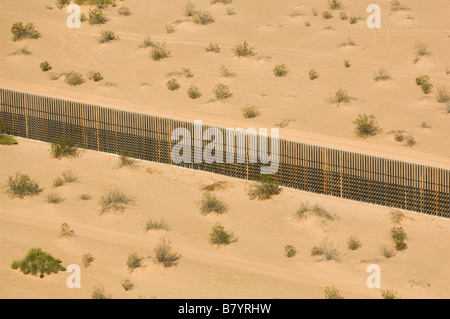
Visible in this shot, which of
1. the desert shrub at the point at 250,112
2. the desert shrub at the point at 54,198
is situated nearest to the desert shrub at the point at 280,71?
the desert shrub at the point at 250,112

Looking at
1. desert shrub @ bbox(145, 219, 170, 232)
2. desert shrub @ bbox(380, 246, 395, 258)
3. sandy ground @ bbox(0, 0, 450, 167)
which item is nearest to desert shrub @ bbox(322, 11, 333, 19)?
sandy ground @ bbox(0, 0, 450, 167)

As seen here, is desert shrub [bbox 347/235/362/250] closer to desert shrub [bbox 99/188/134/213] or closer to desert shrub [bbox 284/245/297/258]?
desert shrub [bbox 284/245/297/258]

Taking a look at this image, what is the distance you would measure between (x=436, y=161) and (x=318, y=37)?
14.8m

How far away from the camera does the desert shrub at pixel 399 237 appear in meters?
40.1

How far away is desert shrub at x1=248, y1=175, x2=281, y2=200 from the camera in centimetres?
4381

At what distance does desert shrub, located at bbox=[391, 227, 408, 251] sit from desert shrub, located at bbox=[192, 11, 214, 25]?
25.5 metres

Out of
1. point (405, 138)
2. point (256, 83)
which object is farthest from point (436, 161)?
point (256, 83)

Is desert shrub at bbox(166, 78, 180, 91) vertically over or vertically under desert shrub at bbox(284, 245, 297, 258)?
under

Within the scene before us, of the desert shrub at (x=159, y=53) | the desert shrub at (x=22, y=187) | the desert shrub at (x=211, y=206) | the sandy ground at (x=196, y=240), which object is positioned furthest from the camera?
the desert shrub at (x=159, y=53)

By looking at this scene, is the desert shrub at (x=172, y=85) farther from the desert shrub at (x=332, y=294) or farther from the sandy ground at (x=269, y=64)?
the desert shrub at (x=332, y=294)

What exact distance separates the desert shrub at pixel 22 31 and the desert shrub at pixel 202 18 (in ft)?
27.0

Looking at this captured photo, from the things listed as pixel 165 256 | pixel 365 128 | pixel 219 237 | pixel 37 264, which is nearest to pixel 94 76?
pixel 365 128

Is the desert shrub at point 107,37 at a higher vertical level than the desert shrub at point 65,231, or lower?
lower

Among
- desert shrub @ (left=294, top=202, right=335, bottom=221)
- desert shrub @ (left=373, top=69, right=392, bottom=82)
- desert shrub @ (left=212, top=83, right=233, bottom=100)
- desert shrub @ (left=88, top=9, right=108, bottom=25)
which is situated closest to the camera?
desert shrub @ (left=294, top=202, right=335, bottom=221)
